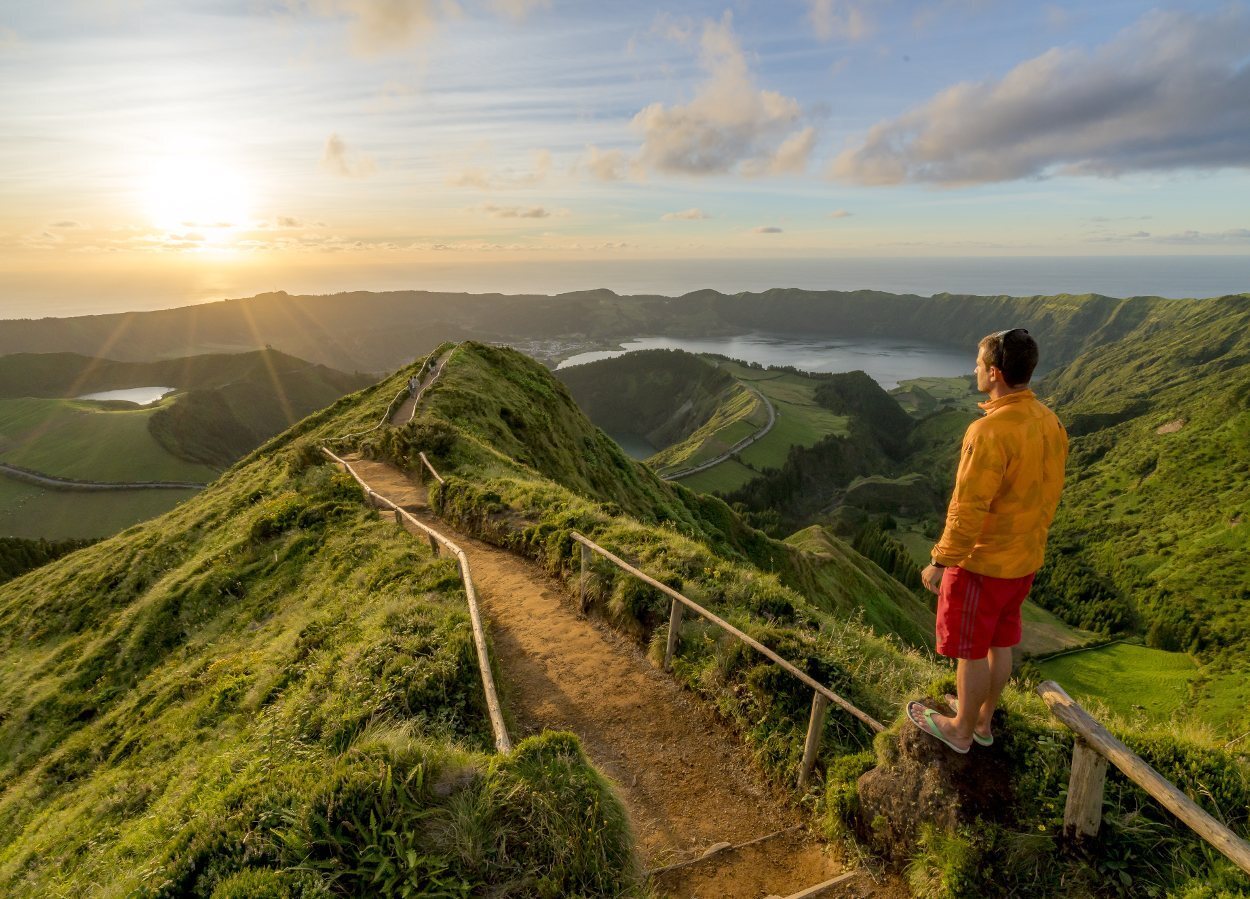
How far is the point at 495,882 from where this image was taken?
15.8 ft

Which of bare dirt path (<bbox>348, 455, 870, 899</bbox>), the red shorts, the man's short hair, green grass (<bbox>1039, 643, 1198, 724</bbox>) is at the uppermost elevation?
the man's short hair

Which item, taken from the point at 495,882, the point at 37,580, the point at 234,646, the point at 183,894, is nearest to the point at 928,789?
the point at 495,882

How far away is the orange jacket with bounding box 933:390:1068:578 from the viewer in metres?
4.86

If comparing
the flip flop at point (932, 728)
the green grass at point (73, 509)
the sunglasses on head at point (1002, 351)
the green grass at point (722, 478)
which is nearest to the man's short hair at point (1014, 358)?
the sunglasses on head at point (1002, 351)

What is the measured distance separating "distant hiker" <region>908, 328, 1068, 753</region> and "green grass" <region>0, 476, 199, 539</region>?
114 meters

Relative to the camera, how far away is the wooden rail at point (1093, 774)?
413 centimetres

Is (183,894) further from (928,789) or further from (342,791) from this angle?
(928,789)

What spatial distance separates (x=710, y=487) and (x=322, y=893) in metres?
131

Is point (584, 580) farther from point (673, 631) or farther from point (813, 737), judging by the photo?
point (813, 737)

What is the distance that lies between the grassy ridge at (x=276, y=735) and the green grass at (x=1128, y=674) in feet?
249

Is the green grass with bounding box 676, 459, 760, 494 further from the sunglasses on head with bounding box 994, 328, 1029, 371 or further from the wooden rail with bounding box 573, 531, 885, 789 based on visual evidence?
the sunglasses on head with bounding box 994, 328, 1029, 371

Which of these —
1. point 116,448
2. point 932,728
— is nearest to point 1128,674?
point 932,728

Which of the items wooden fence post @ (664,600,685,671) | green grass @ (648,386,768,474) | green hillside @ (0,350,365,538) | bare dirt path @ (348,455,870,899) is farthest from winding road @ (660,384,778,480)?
wooden fence post @ (664,600,685,671)

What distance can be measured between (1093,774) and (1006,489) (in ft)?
7.89
